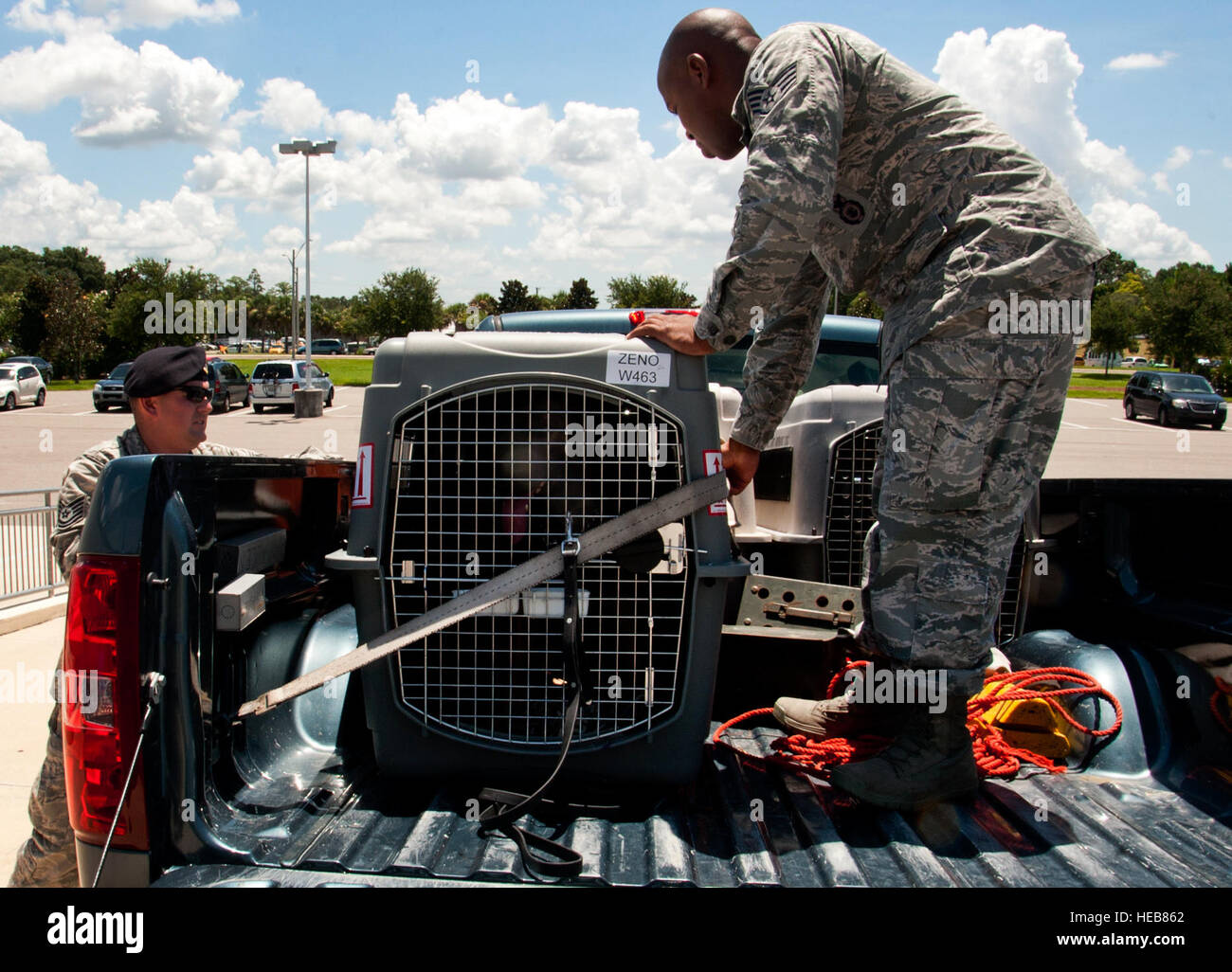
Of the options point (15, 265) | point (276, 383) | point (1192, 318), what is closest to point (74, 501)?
point (276, 383)

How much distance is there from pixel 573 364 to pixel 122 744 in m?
1.14

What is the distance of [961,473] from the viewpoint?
1.97 meters

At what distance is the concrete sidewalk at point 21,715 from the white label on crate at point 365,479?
7.51 ft

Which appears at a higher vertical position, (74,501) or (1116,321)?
(1116,321)

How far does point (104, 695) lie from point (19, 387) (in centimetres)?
3610

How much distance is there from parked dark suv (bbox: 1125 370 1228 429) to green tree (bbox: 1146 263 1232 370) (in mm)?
24095

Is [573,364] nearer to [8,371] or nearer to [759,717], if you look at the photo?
[759,717]

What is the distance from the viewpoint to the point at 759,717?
259 cm

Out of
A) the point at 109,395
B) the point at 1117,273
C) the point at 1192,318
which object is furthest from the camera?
the point at 1117,273

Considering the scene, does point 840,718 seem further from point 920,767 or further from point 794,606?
point 794,606

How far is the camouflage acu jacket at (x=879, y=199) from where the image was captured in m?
1.94

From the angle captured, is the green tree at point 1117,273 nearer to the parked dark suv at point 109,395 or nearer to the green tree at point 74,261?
the parked dark suv at point 109,395

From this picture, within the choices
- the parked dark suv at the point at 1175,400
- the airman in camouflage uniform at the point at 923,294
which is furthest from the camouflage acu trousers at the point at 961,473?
the parked dark suv at the point at 1175,400
